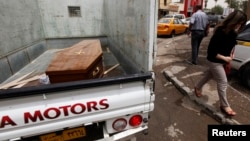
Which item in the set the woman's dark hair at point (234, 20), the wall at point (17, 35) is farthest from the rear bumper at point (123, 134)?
the woman's dark hair at point (234, 20)

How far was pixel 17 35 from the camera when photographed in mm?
3113

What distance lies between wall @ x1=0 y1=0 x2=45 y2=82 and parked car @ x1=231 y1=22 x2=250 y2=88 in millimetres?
4390

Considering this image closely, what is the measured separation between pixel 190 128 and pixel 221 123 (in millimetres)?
545

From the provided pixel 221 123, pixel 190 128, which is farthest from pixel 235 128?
pixel 190 128

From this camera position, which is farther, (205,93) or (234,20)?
(205,93)

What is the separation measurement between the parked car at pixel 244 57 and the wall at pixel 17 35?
14.4 feet

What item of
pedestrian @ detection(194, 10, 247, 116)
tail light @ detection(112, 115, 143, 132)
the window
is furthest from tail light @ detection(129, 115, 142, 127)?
the window

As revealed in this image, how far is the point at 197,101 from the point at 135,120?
2.24 m

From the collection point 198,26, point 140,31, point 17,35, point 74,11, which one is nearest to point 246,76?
point 198,26

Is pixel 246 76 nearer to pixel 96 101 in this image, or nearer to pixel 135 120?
pixel 135 120

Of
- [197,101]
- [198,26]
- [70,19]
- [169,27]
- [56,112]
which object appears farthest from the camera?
[169,27]

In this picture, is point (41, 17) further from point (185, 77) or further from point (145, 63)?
point (185, 77)

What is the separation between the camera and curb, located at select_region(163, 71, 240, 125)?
2941mm

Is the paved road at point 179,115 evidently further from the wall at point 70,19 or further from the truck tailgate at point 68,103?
the wall at point 70,19
